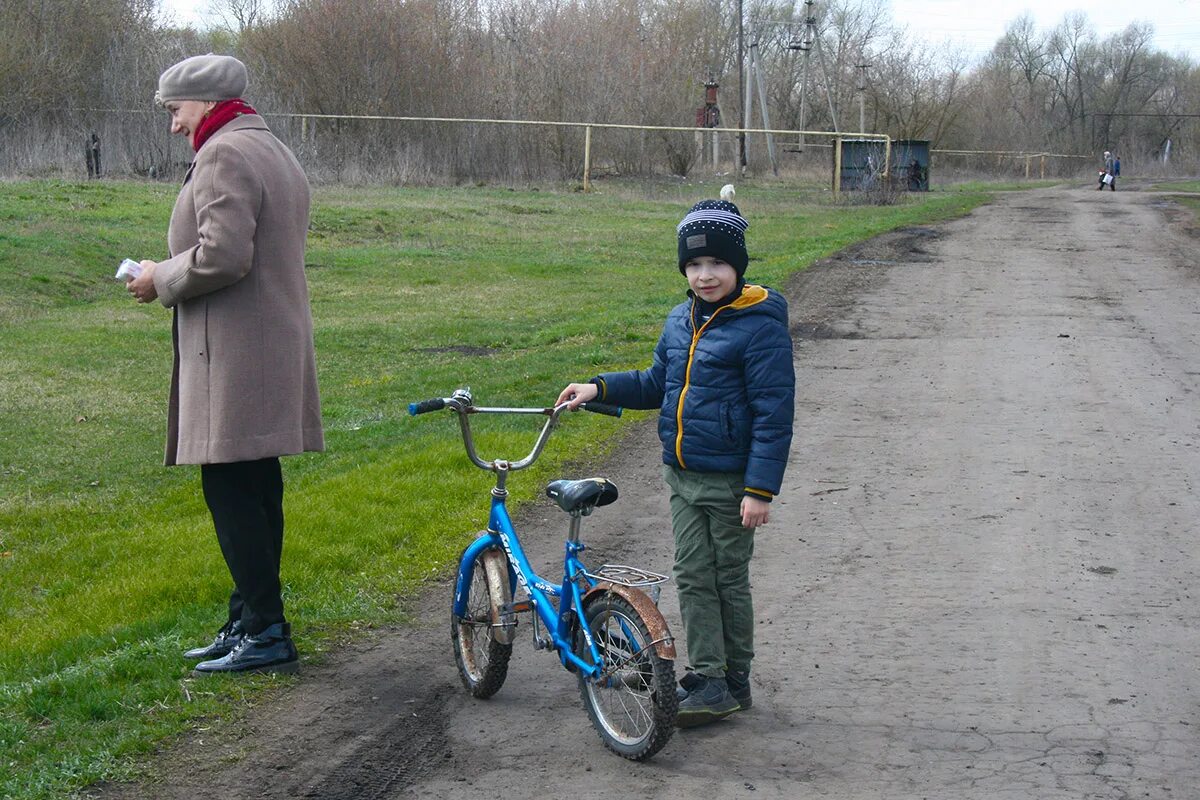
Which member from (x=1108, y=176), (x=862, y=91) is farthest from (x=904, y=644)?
(x=862, y=91)

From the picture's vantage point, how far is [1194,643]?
17.8ft

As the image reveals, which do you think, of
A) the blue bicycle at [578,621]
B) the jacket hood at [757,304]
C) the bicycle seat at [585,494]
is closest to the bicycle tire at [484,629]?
the blue bicycle at [578,621]

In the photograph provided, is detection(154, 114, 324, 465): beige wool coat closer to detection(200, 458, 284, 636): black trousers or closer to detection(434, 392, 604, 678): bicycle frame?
detection(200, 458, 284, 636): black trousers

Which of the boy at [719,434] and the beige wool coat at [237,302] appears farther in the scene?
the beige wool coat at [237,302]

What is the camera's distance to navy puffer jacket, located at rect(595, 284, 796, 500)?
443cm

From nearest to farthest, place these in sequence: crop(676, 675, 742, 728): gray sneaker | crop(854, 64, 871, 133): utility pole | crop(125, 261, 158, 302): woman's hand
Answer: crop(676, 675, 742, 728): gray sneaker, crop(125, 261, 158, 302): woman's hand, crop(854, 64, 871, 133): utility pole

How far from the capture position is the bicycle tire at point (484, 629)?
4.88 m

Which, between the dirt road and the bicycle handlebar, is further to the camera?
the bicycle handlebar

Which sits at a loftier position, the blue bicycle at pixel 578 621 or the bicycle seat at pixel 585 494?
the bicycle seat at pixel 585 494

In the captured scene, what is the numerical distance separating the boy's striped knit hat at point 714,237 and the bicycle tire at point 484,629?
1.32 m

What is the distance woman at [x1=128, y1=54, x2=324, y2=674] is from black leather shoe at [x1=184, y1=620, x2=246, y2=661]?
0.22 ft

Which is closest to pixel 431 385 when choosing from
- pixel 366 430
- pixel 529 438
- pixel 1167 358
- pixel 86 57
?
pixel 366 430

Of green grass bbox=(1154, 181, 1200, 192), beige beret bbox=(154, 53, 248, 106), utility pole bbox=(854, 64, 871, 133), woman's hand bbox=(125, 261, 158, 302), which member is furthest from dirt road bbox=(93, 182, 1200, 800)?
utility pole bbox=(854, 64, 871, 133)

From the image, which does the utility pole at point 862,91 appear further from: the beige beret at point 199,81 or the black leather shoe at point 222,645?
the black leather shoe at point 222,645
